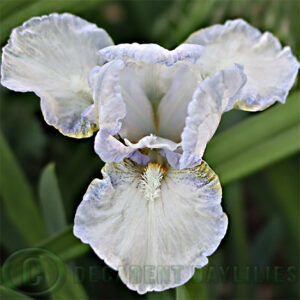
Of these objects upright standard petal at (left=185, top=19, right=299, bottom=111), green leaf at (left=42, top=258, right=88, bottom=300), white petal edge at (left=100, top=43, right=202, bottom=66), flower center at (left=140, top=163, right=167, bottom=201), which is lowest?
green leaf at (left=42, top=258, right=88, bottom=300)

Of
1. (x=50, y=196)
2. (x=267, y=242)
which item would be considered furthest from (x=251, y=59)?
(x=267, y=242)

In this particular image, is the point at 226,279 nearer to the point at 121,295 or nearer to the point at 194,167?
the point at 121,295

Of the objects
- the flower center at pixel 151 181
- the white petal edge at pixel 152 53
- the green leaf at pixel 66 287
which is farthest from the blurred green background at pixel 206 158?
the white petal edge at pixel 152 53

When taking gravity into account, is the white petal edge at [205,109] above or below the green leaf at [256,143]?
above

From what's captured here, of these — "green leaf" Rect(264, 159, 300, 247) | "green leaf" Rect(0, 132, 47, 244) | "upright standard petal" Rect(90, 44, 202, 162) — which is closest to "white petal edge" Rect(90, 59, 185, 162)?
"upright standard petal" Rect(90, 44, 202, 162)

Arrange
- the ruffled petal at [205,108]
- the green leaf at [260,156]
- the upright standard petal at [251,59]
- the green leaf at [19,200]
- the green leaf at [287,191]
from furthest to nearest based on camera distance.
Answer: the green leaf at [287,191] < the green leaf at [19,200] < the green leaf at [260,156] < the upright standard petal at [251,59] < the ruffled petal at [205,108]

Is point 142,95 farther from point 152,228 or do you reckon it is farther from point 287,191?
point 287,191

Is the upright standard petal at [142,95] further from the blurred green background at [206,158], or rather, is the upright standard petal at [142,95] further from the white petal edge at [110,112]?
the blurred green background at [206,158]

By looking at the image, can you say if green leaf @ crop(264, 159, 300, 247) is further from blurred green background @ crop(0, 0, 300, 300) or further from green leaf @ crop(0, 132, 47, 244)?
green leaf @ crop(0, 132, 47, 244)
